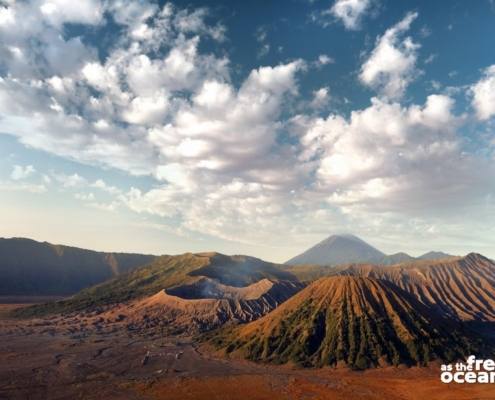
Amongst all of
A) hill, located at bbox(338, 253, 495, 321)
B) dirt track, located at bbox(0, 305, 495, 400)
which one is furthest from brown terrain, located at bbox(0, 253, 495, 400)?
hill, located at bbox(338, 253, 495, 321)

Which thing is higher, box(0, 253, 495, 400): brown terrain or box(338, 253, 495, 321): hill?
box(338, 253, 495, 321): hill

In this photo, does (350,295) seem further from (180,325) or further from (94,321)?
(94,321)

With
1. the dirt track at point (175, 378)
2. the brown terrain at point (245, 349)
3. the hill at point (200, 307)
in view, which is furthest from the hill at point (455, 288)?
the dirt track at point (175, 378)

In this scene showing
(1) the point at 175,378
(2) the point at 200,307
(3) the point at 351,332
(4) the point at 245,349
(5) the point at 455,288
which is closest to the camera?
(1) the point at 175,378

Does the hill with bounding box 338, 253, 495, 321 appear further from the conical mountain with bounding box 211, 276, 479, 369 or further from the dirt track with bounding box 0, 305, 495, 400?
the dirt track with bounding box 0, 305, 495, 400

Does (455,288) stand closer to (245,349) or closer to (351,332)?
(351,332)

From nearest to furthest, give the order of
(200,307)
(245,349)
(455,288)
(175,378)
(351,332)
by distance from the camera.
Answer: (175,378)
(351,332)
(245,349)
(200,307)
(455,288)

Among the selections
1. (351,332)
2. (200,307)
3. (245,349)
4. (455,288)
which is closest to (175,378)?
(245,349)

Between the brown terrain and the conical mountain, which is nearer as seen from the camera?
the brown terrain

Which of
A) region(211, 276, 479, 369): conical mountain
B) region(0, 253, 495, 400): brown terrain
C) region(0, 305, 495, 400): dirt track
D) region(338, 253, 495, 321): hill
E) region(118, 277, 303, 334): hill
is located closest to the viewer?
region(0, 305, 495, 400): dirt track

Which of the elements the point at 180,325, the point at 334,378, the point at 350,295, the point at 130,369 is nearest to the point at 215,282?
the point at 180,325
